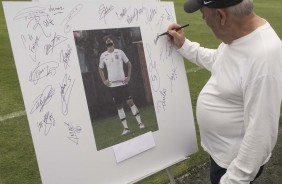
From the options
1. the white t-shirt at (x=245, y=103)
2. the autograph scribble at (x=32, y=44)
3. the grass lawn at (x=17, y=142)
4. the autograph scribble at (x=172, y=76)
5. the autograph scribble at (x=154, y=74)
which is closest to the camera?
the white t-shirt at (x=245, y=103)

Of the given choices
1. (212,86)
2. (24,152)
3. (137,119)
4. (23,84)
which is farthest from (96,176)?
(24,152)

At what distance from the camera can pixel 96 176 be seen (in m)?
1.98

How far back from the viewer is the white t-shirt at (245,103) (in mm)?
1609

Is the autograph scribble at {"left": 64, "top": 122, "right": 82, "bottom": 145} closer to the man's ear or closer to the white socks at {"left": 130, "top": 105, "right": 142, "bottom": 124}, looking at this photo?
the white socks at {"left": 130, "top": 105, "right": 142, "bottom": 124}

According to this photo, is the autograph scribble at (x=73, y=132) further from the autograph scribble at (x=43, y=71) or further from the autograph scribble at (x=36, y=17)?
the autograph scribble at (x=36, y=17)

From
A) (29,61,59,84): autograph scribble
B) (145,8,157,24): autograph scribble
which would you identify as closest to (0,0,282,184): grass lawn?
(29,61,59,84): autograph scribble

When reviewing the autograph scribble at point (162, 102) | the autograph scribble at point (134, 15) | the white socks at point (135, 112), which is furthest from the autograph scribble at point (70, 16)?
the autograph scribble at point (162, 102)

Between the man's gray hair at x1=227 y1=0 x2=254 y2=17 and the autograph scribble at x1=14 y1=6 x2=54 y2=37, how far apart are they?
2.73 feet

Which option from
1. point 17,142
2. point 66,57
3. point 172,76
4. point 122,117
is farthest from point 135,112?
point 17,142

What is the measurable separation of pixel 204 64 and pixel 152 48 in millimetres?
376

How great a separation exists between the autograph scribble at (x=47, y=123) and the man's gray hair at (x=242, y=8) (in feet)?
3.08

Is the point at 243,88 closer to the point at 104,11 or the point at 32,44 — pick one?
the point at 104,11

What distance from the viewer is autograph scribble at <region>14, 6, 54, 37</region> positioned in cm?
171

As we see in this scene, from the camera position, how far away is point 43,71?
1.77 metres
